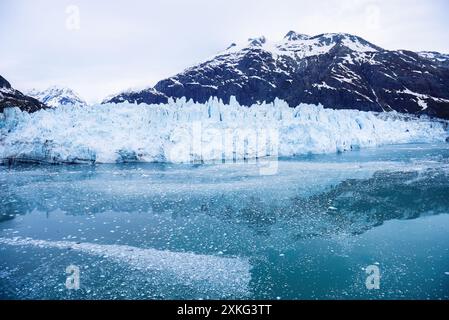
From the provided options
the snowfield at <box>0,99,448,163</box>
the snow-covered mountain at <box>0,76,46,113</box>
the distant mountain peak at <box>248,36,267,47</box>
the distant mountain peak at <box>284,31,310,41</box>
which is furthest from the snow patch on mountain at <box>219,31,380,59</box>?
the snowfield at <box>0,99,448,163</box>

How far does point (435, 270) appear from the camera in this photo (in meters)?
6.13

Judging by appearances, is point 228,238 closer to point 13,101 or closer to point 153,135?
point 153,135

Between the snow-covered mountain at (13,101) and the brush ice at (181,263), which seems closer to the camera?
the brush ice at (181,263)

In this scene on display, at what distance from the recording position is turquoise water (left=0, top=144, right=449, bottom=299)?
5746 millimetres

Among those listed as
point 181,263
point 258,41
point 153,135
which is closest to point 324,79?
point 258,41

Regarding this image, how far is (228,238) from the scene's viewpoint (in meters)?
8.16

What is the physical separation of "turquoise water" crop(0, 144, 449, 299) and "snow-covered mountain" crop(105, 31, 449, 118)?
74758mm

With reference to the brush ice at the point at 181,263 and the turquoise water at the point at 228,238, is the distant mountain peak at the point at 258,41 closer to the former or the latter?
the turquoise water at the point at 228,238

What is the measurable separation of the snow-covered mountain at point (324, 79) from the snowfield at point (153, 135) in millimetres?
61979

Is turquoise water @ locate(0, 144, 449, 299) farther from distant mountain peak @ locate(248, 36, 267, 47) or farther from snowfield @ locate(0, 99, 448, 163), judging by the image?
distant mountain peak @ locate(248, 36, 267, 47)

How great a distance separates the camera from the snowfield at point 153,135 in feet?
75.2

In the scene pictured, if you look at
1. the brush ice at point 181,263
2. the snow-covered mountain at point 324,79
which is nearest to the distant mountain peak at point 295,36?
the snow-covered mountain at point 324,79

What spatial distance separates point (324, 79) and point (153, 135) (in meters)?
81.1

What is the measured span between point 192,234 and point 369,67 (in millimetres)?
99883
